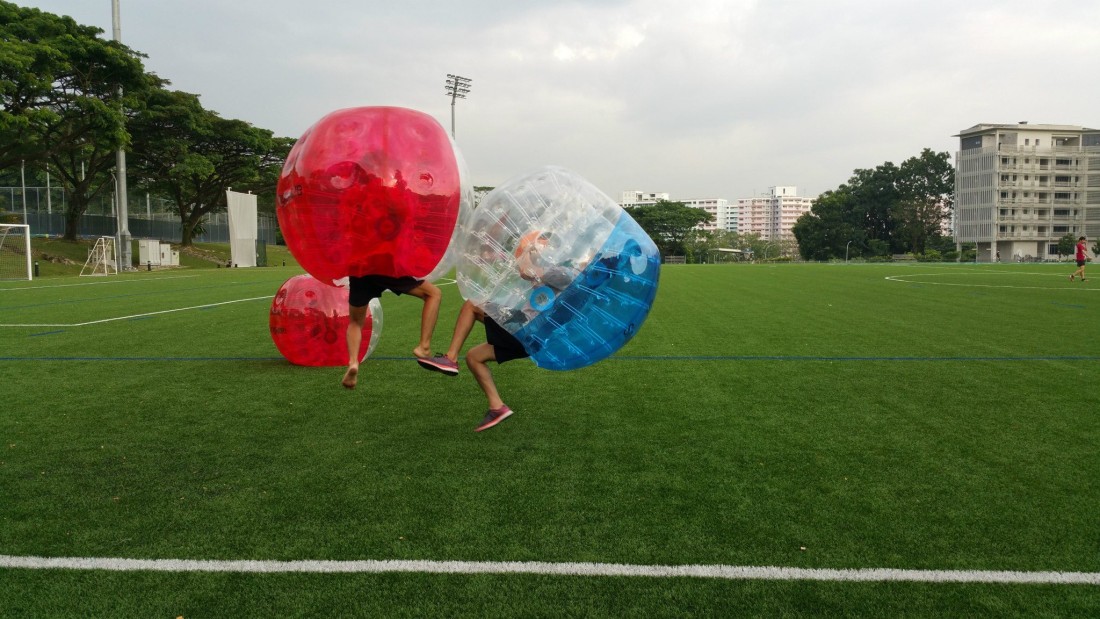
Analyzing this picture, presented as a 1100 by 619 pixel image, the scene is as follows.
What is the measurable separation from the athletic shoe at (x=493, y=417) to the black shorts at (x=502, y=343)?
0.54 metres

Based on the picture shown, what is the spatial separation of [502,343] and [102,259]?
36477 millimetres

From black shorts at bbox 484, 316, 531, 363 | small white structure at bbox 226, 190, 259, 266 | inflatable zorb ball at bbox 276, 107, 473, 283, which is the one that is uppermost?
small white structure at bbox 226, 190, 259, 266

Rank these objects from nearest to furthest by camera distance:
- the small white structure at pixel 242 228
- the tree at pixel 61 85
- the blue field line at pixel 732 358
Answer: the blue field line at pixel 732 358 < the tree at pixel 61 85 < the small white structure at pixel 242 228

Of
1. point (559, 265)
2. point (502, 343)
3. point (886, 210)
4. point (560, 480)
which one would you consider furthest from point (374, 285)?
point (886, 210)

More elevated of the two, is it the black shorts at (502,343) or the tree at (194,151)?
the tree at (194,151)

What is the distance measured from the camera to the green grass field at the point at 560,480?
2.75 metres

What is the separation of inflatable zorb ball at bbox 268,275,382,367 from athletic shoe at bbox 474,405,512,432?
2.48 metres

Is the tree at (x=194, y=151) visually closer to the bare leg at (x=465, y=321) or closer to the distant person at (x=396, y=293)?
the distant person at (x=396, y=293)

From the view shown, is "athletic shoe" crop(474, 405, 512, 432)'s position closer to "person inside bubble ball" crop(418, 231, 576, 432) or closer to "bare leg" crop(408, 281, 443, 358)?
"person inside bubble ball" crop(418, 231, 576, 432)

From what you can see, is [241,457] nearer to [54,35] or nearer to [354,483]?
[354,483]

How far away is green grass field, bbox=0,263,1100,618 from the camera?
9.02 feet

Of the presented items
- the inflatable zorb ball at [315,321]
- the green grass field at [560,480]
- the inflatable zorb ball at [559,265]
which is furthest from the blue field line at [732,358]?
the inflatable zorb ball at [559,265]

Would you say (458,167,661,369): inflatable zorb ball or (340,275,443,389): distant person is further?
(340,275,443,389): distant person

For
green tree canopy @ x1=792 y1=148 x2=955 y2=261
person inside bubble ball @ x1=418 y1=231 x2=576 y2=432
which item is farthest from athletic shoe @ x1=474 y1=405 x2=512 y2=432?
green tree canopy @ x1=792 y1=148 x2=955 y2=261
